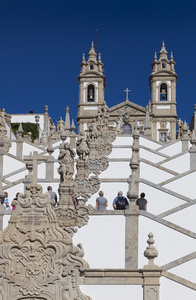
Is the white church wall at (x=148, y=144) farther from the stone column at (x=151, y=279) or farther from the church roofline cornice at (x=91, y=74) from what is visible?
the church roofline cornice at (x=91, y=74)

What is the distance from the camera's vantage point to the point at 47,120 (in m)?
59.9

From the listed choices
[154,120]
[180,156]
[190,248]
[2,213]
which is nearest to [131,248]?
[190,248]

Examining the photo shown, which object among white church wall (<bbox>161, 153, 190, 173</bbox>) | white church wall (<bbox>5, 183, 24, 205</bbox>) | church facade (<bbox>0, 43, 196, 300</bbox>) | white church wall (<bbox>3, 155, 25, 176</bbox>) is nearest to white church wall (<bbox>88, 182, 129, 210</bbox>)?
church facade (<bbox>0, 43, 196, 300</bbox>)

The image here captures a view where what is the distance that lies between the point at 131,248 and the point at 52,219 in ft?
16.9

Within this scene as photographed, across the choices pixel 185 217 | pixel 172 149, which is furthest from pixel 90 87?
pixel 185 217

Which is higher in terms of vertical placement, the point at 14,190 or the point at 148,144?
the point at 148,144

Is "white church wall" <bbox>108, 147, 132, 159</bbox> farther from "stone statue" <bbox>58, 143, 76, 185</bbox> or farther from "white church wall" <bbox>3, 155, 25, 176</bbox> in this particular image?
"stone statue" <bbox>58, 143, 76, 185</bbox>

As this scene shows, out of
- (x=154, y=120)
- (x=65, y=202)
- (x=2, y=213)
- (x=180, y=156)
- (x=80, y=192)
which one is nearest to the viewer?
(x=65, y=202)

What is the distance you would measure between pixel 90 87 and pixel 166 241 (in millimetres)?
50307

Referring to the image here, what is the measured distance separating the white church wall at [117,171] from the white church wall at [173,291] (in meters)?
13.0

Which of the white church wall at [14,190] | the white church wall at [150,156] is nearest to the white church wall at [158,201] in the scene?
the white church wall at [14,190]

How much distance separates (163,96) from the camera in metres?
67.0

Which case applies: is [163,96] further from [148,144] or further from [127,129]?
[148,144]

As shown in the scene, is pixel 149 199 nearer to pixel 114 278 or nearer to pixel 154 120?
pixel 114 278
